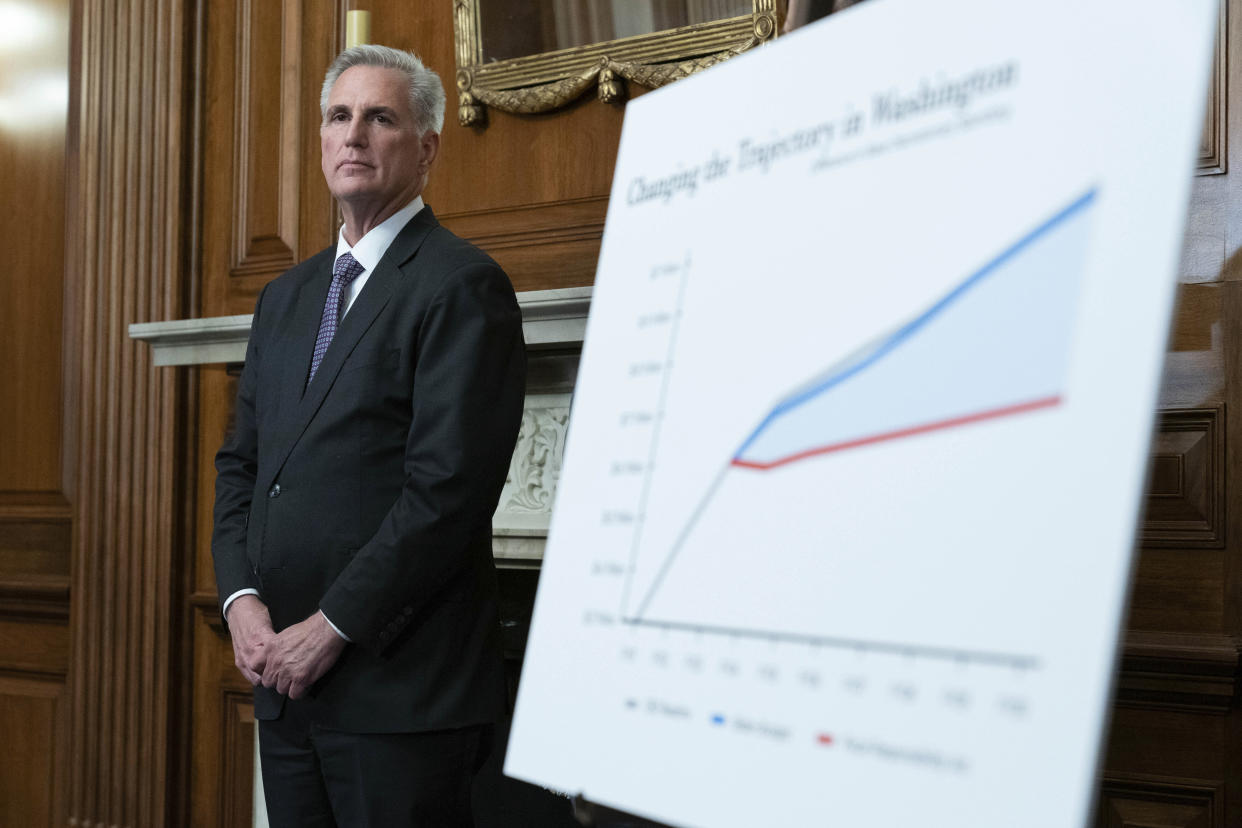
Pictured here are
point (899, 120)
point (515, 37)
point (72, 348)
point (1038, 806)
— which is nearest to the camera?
point (1038, 806)

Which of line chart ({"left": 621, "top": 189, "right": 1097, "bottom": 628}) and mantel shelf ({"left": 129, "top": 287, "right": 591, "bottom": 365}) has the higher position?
mantel shelf ({"left": 129, "top": 287, "right": 591, "bottom": 365})

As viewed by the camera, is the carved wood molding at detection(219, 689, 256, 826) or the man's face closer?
the man's face

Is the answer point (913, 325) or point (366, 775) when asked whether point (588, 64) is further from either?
point (913, 325)

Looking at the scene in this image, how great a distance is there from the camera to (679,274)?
1.04m

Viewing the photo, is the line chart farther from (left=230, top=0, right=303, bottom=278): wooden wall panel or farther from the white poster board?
(left=230, top=0, right=303, bottom=278): wooden wall panel

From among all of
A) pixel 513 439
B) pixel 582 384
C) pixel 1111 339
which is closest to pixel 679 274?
pixel 582 384

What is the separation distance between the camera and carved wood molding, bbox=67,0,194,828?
322 cm

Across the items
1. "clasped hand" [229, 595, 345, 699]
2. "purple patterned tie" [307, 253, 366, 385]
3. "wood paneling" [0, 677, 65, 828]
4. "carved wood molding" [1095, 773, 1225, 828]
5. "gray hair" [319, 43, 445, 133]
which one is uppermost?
"gray hair" [319, 43, 445, 133]

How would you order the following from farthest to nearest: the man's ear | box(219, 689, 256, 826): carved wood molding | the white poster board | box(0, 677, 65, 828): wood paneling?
1. box(0, 677, 65, 828): wood paneling
2. box(219, 689, 256, 826): carved wood molding
3. the man's ear
4. the white poster board

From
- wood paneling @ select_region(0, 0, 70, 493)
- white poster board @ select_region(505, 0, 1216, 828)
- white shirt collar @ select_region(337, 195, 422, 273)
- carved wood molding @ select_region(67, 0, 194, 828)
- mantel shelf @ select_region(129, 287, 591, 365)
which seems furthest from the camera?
wood paneling @ select_region(0, 0, 70, 493)

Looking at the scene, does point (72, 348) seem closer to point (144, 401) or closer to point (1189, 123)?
point (144, 401)

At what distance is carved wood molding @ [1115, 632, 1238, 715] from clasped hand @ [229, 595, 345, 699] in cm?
136

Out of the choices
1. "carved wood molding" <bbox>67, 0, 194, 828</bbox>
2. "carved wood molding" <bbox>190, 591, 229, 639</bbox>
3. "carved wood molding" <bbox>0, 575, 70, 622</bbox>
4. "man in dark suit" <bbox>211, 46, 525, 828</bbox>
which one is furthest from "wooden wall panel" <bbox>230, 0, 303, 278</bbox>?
"man in dark suit" <bbox>211, 46, 525, 828</bbox>

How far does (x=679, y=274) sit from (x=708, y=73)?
20 centimetres
